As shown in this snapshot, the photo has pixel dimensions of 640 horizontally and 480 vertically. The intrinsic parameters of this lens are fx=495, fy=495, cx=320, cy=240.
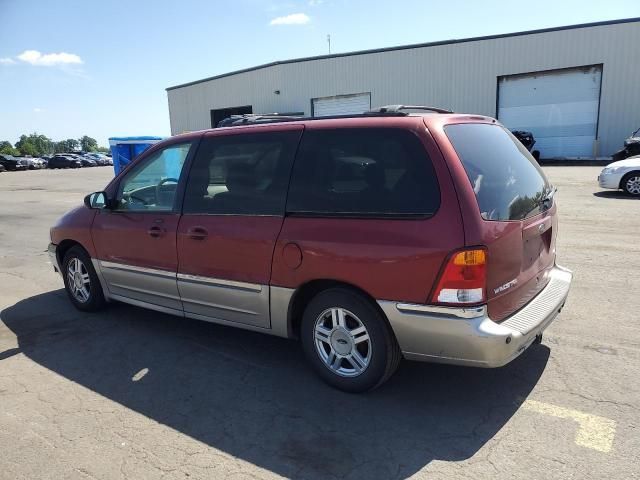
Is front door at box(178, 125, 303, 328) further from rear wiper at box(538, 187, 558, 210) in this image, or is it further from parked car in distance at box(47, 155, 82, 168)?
parked car in distance at box(47, 155, 82, 168)

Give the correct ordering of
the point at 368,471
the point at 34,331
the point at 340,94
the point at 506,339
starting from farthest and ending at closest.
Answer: the point at 340,94 → the point at 34,331 → the point at 506,339 → the point at 368,471

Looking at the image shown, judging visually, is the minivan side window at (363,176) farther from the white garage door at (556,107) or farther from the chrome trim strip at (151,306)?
the white garage door at (556,107)

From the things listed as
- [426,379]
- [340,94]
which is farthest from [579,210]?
[340,94]

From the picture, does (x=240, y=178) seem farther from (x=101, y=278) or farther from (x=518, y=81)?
(x=518, y=81)

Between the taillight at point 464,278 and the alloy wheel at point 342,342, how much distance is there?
25.0 inches

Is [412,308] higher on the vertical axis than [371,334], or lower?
higher

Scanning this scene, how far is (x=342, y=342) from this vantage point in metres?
3.38

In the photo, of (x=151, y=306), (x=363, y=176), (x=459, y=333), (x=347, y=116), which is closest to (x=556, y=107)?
(x=347, y=116)

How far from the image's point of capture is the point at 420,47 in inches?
1201

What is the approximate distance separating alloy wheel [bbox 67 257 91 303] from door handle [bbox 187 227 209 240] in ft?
5.81

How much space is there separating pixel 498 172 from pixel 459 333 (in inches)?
43.7

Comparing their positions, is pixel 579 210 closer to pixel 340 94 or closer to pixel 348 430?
pixel 348 430

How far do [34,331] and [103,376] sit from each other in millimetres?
1467

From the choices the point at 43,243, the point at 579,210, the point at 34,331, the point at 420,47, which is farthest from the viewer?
the point at 420,47
